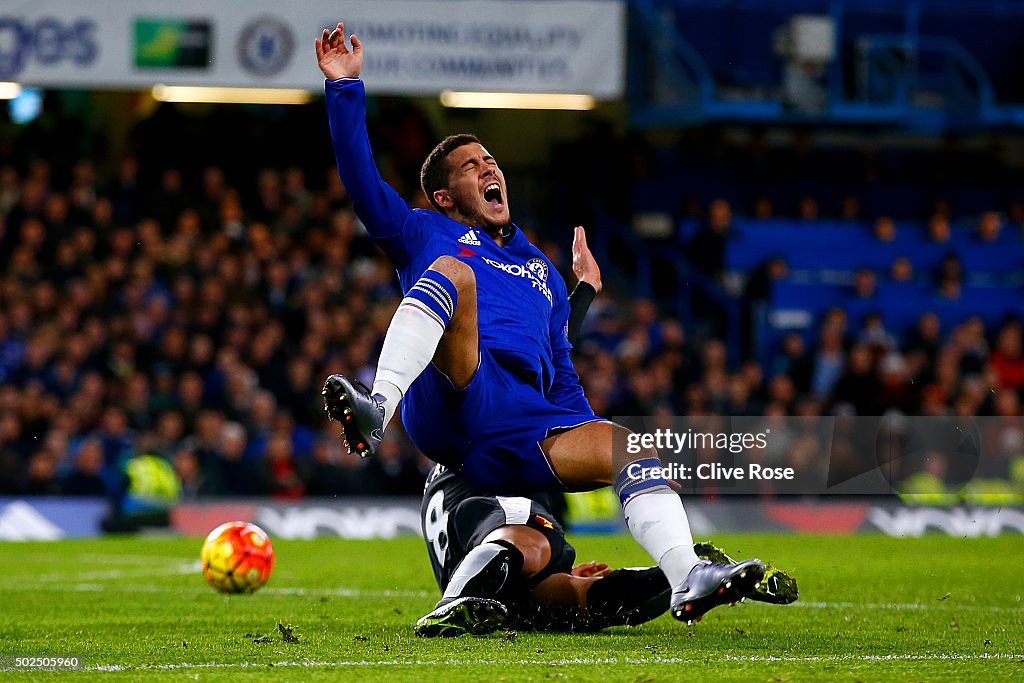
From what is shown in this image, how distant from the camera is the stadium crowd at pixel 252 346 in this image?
52.0 feet

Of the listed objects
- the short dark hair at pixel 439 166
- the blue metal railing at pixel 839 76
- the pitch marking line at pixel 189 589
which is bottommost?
the pitch marking line at pixel 189 589

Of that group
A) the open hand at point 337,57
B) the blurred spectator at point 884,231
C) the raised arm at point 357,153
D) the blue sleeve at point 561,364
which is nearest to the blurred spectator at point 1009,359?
the blurred spectator at point 884,231

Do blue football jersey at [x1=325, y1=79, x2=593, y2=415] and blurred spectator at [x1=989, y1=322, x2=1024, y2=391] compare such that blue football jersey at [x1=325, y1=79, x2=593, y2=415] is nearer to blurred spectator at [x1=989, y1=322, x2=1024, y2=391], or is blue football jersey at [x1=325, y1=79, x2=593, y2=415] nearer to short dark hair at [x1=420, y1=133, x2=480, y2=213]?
short dark hair at [x1=420, y1=133, x2=480, y2=213]

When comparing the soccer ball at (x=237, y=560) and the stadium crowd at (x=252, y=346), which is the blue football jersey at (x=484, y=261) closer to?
the soccer ball at (x=237, y=560)

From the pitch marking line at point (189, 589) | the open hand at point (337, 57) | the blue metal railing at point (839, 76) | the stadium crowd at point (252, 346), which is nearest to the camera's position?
the open hand at point (337, 57)

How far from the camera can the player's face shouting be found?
261 inches

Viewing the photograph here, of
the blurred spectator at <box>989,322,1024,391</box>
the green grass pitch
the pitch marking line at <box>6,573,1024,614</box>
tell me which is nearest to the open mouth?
the green grass pitch

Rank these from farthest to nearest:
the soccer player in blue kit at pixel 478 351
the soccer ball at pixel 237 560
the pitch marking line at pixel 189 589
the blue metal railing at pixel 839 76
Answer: the blue metal railing at pixel 839 76, the soccer ball at pixel 237 560, the pitch marking line at pixel 189 589, the soccer player in blue kit at pixel 478 351

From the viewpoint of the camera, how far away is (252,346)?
17.1 m

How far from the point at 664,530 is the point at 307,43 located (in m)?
13.6

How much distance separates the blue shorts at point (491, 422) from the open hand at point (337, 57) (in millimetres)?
1149

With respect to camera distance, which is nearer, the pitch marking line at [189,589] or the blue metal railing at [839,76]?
the pitch marking line at [189,589]

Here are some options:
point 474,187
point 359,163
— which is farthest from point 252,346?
point 359,163

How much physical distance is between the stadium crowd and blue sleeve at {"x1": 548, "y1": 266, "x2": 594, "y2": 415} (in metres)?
7.35
